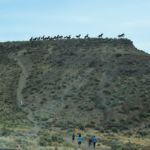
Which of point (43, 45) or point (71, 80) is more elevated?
point (43, 45)

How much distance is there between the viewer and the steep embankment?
6856 cm

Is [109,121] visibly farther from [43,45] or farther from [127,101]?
[43,45]

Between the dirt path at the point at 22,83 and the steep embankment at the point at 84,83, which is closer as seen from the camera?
the dirt path at the point at 22,83

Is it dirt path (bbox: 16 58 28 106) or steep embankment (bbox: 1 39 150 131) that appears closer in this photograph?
steep embankment (bbox: 1 39 150 131)

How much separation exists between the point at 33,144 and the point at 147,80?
43.4 m

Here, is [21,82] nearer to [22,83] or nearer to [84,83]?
[22,83]

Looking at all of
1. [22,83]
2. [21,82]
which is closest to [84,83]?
[22,83]

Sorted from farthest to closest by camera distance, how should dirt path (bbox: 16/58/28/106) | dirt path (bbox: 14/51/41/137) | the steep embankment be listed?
dirt path (bbox: 16/58/28/106) < the steep embankment < dirt path (bbox: 14/51/41/137)

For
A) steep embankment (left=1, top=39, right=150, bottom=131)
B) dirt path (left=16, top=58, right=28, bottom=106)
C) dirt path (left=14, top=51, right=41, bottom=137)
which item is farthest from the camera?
dirt path (left=16, top=58, right=28, bottom=106)

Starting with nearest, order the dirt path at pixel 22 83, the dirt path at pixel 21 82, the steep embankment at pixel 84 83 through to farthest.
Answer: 1. the dirt path at pixel 22 83
2. the steep embankment at pixel 84 83
3. the dirt path at pixel 21 82

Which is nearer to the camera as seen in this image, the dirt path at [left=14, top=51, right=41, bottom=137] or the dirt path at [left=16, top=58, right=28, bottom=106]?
the dirt path at [left=14, top=51, right=41, bottom=137]

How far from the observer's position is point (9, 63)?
94.6 metres

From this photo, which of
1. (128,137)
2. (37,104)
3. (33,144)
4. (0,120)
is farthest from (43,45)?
(33,144)

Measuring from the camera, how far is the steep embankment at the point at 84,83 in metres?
68.6
